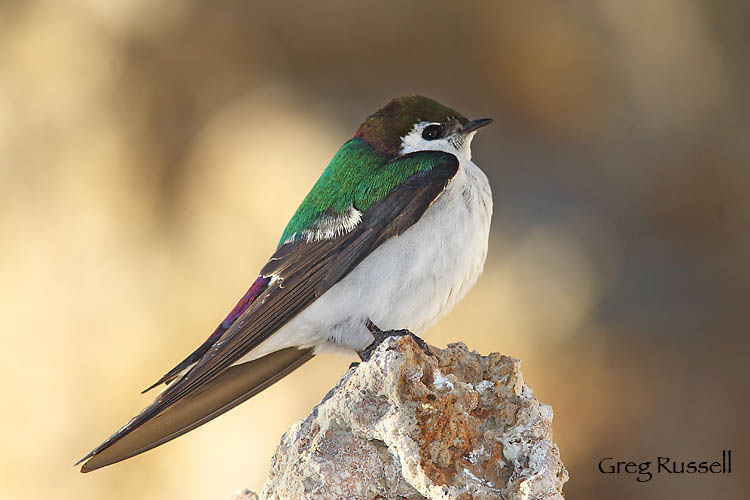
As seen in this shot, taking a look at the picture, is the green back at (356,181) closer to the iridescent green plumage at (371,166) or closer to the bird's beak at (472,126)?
the iridescent green plumage at (371,166)

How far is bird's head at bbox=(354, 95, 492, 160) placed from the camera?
88.8 inches

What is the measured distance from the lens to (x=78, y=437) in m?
4.22

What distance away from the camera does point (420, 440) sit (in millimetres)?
1525

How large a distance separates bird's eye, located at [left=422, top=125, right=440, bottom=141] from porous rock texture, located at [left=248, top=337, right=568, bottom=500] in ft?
2.64

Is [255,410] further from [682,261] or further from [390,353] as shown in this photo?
[390,353]

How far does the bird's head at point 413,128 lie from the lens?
2.26m

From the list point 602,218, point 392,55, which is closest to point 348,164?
point 392,55

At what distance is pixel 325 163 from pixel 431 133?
1575mm

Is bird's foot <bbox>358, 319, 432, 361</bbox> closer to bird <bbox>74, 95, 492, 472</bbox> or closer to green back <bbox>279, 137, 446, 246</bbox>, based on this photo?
bird <bbox>74, 95, 492, 472</bbox>

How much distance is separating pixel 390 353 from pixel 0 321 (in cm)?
335

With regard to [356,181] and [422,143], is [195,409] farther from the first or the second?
[422,143]
